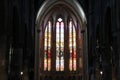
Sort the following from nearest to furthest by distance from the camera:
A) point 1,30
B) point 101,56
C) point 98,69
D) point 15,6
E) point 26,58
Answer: point 1,30 → point 15,6 → point 101,56 → point 98,69 → point 26,58

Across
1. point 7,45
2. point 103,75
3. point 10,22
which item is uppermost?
point 10,22

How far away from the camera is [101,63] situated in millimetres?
41156

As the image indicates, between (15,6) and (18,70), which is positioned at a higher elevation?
(15,6)

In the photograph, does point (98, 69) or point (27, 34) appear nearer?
point (98, 69)

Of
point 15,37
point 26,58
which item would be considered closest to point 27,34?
point 26,58

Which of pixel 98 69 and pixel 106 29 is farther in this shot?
pixel 98 69

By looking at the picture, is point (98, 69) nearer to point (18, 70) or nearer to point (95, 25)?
point (95, 25)

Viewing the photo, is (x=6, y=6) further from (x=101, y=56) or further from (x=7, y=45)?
(x=101, y=56)

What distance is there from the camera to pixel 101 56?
40.6m

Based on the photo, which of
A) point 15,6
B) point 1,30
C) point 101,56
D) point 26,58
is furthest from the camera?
point 26,58

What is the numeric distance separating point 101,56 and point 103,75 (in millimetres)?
2298

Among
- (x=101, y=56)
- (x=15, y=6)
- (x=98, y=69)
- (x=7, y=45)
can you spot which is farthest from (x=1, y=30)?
(x=98, y=69)

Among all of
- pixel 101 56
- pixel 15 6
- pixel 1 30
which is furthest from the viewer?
pixel 101 56

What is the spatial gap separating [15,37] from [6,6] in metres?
8.41
